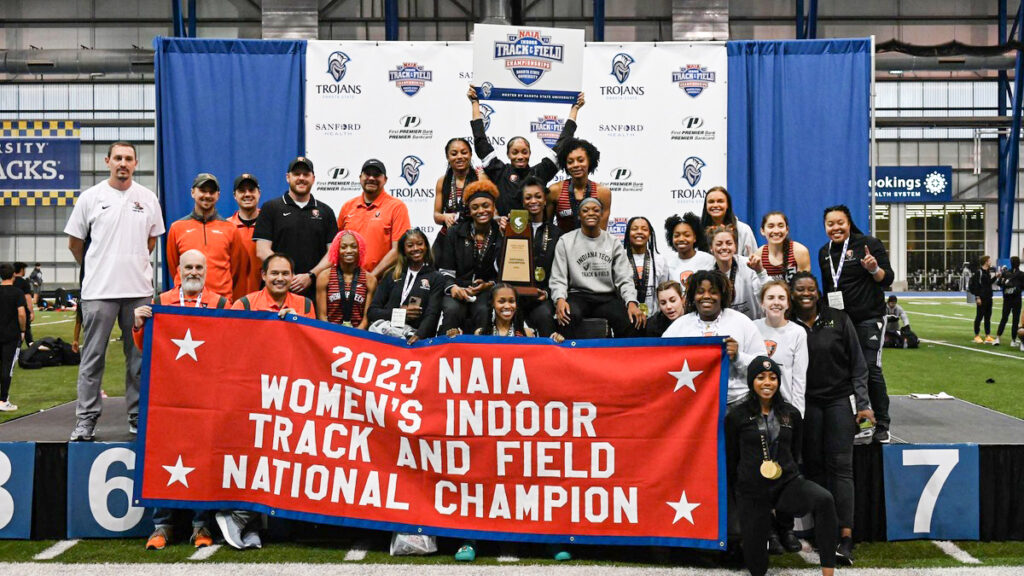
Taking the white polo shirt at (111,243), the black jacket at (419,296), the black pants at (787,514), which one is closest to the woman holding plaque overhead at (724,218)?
the black jacket at (419,296)

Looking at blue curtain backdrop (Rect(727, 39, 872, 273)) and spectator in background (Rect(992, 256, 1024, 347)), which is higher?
blue curtain backdrop (Rect(727, 39, 872, 273))

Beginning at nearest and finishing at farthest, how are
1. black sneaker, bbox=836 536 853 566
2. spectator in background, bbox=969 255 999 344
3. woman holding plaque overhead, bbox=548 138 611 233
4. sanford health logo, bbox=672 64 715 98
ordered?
1. black sneaker, bbox=836 536 853 566
2. woman holding plaque overhead, bbox=548 138 611 233
3. sanford health logo, bbox=672 64 715 98
4. spectator in background, bbox=969 255 999 344

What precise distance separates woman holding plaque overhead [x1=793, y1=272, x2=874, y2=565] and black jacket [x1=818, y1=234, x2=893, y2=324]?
1159mm

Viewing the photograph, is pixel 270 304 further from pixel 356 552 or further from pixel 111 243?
pixel 356 552

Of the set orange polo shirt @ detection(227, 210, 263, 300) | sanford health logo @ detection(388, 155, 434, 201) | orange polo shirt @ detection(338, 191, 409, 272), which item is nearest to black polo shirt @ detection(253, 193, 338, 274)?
orange polo shirt @ detection(227, 210, 263, 300)

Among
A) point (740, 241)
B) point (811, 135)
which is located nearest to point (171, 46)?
point (740, 241)

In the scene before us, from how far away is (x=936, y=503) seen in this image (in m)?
5.02

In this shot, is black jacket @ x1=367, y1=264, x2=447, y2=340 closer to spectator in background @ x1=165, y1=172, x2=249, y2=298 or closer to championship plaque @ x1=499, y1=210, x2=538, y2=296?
championship plaque @ x1=499, y1=210, x2=538, y2=296

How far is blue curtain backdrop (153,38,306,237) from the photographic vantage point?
29.0 feet

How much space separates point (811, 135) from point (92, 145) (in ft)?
119

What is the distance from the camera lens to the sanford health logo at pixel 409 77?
29.4 ft

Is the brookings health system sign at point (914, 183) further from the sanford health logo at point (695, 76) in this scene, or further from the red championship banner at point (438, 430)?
the red championship banner at point (438, 430)

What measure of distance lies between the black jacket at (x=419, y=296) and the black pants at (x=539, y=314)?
601mm

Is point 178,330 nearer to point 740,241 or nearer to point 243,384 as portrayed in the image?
point 243,384
